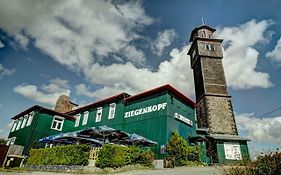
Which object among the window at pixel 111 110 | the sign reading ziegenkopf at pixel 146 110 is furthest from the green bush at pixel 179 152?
the window at pixel 111 110

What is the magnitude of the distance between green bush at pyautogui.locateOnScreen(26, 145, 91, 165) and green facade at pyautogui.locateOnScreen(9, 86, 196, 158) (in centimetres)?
683

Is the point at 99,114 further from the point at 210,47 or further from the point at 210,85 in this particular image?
the point at 210,47

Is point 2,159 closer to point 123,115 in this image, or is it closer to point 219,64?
point 123,115

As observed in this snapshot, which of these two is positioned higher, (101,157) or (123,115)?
(123,115)

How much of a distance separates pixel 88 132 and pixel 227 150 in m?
18.2

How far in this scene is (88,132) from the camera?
14.7m

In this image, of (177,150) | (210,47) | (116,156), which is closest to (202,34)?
(210,47)

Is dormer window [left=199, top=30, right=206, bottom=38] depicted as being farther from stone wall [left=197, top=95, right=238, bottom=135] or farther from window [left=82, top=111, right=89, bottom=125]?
window [left=82, top=111, right=89, bottom=125]

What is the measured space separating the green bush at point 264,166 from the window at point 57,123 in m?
24.6

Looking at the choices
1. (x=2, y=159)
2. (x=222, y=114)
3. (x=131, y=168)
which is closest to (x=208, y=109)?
(x=222, y=114)

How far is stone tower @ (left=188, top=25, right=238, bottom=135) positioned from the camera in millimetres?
29188

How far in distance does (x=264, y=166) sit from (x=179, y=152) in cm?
996

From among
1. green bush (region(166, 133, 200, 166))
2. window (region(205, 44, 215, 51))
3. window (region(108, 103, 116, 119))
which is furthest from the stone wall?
window (region(108, 103, 116, 119))

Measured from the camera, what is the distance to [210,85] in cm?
3177
